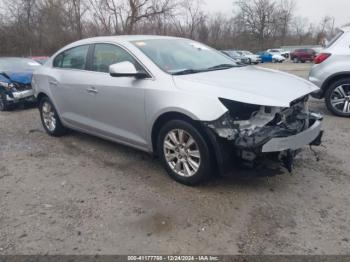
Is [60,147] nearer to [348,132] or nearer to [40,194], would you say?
[40,194]

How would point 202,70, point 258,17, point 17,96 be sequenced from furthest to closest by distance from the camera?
point 258,17 → point 17,96 → point 202,70

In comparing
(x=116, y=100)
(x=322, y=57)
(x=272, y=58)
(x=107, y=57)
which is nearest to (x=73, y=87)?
(x=107, y=57)

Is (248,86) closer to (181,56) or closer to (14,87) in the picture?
(181,56)

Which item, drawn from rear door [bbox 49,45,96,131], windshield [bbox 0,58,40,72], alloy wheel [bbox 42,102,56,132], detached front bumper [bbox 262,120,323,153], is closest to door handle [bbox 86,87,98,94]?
rear door [bbox 49,45,96,131]

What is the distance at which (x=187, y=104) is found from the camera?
12.2ft

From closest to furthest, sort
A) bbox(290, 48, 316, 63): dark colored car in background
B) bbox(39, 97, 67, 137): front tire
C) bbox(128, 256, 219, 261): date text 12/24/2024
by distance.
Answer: bbox(128, 256, 219, 261): date text 12/24/2024
bbox(39, 97, 67, 137): front tire
bbox(290, 48, 316, 63): dark colored car in background

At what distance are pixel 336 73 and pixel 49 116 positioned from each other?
540cm

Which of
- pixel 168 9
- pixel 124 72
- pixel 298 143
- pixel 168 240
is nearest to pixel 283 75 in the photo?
pixel 298 143

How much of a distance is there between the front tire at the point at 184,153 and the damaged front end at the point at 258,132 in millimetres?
226

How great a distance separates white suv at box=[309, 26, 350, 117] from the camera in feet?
22.3

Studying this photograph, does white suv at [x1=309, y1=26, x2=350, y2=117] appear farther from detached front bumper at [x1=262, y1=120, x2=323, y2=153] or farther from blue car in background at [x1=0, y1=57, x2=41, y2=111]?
blue car in background at [x1=0, y1=57, x2=41, y2=111]

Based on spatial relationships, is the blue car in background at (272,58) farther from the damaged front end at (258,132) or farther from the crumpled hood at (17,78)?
the damaged front end at (258,132)

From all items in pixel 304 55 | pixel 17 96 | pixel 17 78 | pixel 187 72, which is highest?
pixel 187 72

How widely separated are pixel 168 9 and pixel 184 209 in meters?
32.4
